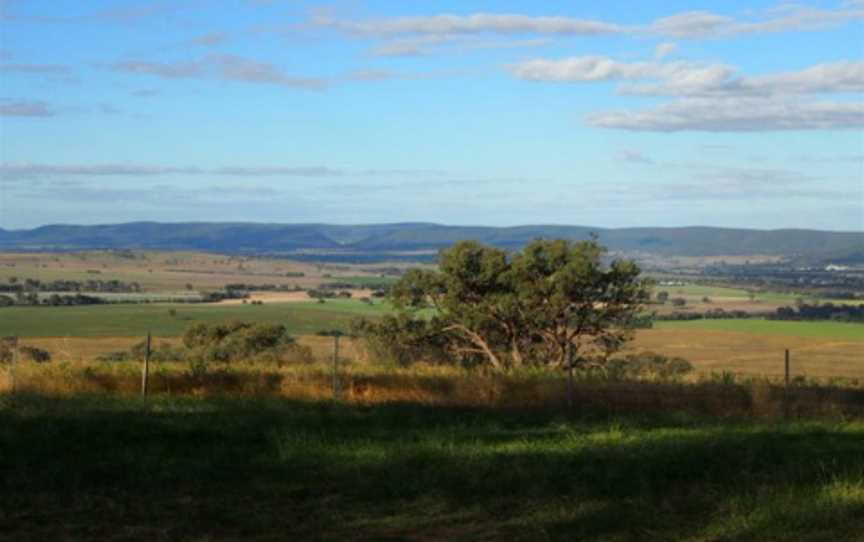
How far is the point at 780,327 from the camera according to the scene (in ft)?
183

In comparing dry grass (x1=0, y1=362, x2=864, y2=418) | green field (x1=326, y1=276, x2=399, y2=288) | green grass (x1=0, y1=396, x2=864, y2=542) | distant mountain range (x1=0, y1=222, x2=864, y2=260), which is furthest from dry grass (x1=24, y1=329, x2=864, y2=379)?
distant mountain range (x1=0, y1=222, x2=864, y2=260)

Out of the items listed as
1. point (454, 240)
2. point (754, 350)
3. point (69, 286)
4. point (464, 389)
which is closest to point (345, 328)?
point (754, 350)

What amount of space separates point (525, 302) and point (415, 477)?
73.7 feet

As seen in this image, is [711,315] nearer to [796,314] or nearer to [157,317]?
[796,314]

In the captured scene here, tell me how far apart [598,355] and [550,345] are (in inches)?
65.3

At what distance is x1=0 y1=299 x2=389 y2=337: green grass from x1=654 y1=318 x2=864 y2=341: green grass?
1630 cm

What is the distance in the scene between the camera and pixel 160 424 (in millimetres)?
15156

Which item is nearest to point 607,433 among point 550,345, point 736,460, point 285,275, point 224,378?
point 736,460

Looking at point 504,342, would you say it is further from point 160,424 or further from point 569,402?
point 160,424

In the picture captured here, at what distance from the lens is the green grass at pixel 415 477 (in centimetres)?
949

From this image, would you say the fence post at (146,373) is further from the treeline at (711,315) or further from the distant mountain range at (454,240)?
the distant mountain range at (454,240)

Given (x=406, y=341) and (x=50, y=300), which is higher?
(x=406, y=341)

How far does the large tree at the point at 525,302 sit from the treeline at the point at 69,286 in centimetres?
4337

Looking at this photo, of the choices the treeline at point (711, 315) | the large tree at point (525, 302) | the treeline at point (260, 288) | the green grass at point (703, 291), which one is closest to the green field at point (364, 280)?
the treeline at point (260, 288)
